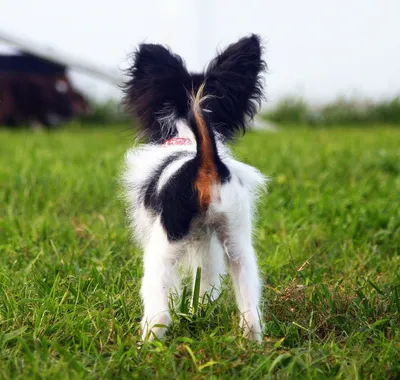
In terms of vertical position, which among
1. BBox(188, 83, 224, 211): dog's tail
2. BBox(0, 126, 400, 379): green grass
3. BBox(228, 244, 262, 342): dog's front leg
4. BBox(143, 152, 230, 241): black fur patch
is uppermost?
BBox(188, 83, 224, 211): dog's tail

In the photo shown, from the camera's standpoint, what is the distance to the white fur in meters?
2.47

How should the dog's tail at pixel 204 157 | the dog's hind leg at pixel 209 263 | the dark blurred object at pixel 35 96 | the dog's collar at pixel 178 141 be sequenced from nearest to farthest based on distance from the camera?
the dog's tail at pixel 204 157 < the dog's hind leg at pixel 209 263 < the dog's collar at pixel 178 141 < the dark blurred object at pixel 35 96

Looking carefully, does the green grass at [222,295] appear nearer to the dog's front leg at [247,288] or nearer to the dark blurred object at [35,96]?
the dog's front leg at [247,288]

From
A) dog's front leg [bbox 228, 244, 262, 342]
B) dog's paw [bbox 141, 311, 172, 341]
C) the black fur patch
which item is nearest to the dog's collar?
the black fur patch

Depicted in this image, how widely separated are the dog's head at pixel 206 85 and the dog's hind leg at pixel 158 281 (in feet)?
2.08

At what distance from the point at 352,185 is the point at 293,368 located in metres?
3.25

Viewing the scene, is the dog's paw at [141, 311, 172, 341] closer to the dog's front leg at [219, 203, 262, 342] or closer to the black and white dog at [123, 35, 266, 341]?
the black and white dog at [123, 35, 266, 341]

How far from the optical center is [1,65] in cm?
945

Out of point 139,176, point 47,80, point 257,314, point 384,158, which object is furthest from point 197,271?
point 47,80

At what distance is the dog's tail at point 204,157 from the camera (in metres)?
2.44

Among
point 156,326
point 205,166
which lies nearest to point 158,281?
point 156,326

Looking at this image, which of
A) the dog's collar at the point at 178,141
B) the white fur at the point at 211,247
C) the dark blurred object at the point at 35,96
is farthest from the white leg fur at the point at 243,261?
the dark blurred object at the point at 35,96

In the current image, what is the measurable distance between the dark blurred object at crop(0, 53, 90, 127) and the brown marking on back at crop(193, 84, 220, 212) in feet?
30.3

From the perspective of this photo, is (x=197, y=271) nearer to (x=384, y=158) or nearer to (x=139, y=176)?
(x=139, y=176)
